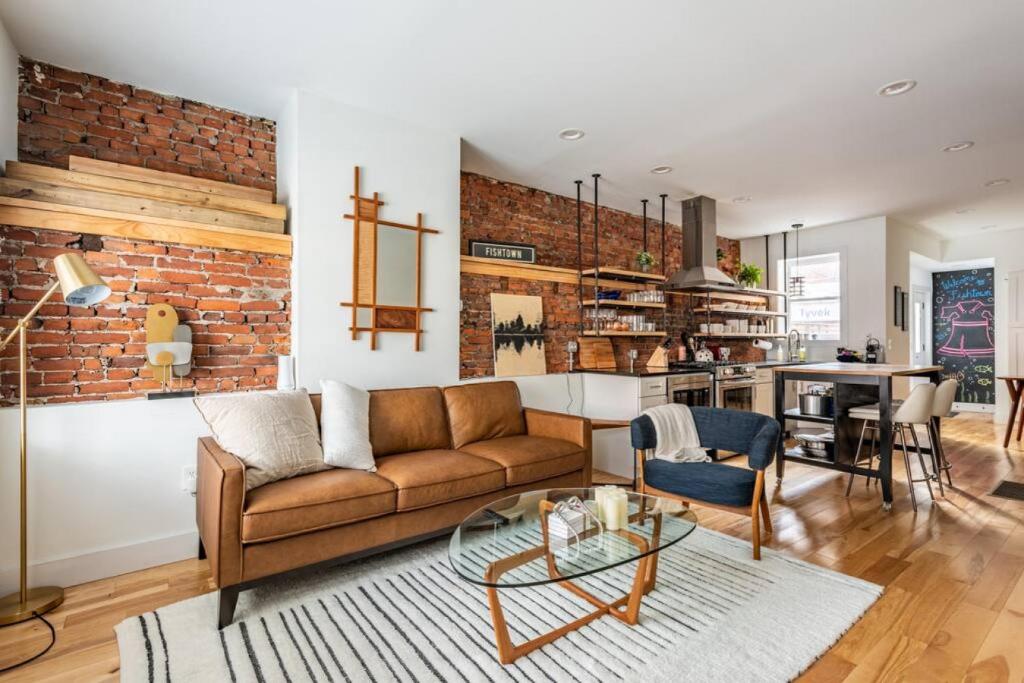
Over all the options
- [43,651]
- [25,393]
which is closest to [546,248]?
[25,393]


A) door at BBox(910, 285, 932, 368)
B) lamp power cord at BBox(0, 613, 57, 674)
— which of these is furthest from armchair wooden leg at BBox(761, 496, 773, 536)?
door at BBox(910, 285, 932, 368)

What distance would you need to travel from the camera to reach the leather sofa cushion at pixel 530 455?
3057 mm

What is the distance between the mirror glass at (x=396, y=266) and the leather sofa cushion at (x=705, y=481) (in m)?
2.05

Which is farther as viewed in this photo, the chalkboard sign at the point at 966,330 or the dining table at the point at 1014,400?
the chalkboard sign at the point at 966,330

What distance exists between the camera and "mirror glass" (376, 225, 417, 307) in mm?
3537

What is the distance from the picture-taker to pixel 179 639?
6.77ft

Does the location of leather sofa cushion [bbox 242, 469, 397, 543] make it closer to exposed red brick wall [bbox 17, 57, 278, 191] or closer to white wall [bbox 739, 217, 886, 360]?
exposed red brick wall [bbox 17, 57, 278, 191]

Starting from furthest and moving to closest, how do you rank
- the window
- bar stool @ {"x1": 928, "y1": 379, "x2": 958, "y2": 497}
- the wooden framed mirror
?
the window, bar stool @ {"x1": 928, "y1": 379, "x2": 958, "y2": 497}, the wooden framed mirror

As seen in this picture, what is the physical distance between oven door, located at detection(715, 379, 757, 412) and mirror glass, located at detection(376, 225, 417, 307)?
11.4 ft

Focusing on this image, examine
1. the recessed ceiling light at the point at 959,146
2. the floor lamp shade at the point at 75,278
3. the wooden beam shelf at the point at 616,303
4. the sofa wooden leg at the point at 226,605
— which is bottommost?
the sofa wooden leg at the point at 226,605

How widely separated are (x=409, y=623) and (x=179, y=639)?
0.92 m

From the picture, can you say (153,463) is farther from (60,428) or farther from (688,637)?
(688,637)

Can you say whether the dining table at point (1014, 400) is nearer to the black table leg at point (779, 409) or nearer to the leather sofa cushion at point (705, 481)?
the black table leg at point (779, 409)

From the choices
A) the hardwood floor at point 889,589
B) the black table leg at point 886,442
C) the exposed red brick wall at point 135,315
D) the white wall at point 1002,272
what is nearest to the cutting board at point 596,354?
the hardwood floor at point 889,589
